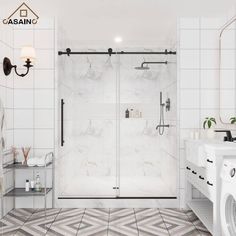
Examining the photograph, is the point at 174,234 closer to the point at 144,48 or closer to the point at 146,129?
the point at 146,129

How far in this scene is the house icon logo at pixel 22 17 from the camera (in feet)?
12.1

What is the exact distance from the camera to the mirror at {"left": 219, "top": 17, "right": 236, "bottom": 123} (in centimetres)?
367

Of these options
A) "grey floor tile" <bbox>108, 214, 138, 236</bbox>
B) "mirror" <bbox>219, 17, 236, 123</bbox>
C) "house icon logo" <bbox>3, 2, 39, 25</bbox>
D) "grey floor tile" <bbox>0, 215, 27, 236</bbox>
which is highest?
"house icon logo" <bbox>3, 2, 39, 25</bbox>

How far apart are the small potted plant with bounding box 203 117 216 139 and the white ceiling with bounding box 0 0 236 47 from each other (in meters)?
1.14

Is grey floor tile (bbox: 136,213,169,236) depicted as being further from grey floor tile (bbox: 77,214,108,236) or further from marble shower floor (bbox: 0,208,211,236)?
grey floor tile (bbox: 77,214,108,236)

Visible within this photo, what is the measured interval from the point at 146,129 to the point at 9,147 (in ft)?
8.04

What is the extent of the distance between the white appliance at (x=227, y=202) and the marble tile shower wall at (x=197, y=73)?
1408mm

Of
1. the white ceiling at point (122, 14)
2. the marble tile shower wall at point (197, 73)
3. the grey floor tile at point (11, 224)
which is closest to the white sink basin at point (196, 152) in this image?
the marble tile shower wall at point (197, 73)

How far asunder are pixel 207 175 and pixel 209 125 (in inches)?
35.8

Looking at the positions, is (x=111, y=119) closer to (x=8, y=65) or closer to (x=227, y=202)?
(x=8, y=65)

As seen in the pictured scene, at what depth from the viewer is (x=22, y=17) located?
380cm

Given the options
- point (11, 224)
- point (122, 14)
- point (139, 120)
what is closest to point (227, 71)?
point (122, 14)

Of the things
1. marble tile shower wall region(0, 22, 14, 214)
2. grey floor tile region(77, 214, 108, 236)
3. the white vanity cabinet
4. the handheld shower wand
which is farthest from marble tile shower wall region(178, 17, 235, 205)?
marble tile shower wall region(0, 22, 14, 214)

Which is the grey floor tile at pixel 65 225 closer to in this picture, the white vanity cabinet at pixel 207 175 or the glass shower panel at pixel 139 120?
the white vanity cabinet at pixel 207 175
